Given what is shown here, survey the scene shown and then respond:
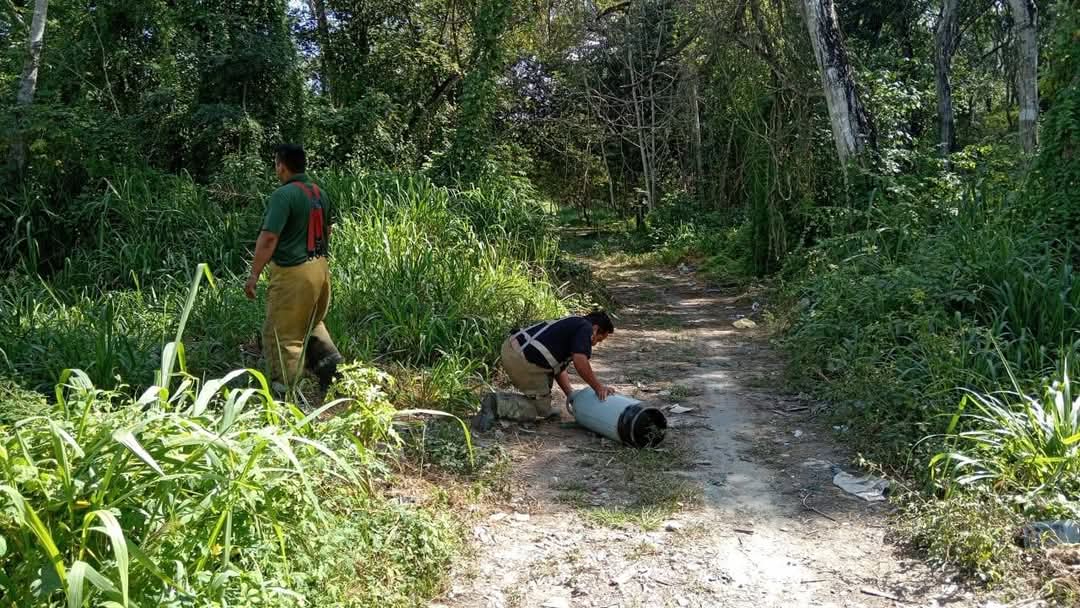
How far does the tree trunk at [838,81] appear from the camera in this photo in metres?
10.5

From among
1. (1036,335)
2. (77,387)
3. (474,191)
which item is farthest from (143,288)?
(1036,335)

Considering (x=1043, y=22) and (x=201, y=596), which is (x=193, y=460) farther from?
(x=1043, y=22)

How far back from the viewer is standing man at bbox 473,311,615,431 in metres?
5.70

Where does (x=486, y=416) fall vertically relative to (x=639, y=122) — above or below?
below

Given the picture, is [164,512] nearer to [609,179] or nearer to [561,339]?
[561,339]

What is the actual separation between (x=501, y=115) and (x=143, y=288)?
11903 millimetres

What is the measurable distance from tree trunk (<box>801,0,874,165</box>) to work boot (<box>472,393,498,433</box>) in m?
6.76

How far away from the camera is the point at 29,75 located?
10258 mm

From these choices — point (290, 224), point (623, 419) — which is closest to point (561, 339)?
point (623, 419)

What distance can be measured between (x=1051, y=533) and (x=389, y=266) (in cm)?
550

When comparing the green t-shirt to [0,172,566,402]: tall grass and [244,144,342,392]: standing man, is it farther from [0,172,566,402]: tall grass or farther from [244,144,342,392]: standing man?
[0,172,566,402]: tall grass

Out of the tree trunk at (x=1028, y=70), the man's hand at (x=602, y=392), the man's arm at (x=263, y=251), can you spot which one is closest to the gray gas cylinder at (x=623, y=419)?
the man's hand at (x=602, y=392)

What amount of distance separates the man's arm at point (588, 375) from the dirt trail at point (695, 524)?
35 cm

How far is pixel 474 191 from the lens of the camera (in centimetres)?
1012
